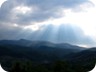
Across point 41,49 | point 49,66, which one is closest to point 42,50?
point 41,49

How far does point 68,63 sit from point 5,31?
3.99ft

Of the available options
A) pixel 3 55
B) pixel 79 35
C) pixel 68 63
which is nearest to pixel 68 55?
pixel 68 63

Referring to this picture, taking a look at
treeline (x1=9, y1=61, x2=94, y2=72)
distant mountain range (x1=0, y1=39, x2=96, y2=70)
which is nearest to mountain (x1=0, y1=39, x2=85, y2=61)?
distant mountain range (x1=0, y1=39, x2=96, y2=70)

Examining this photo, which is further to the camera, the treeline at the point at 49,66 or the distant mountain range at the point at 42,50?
the distant mountain range at the point at 42,50

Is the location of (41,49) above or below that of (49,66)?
above

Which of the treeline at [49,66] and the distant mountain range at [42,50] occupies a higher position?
the distant mountain range at [42,50]

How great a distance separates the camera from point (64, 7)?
4301 millimetres

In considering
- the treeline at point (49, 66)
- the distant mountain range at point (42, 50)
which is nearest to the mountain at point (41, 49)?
the distant mountain range at point (42, 50)

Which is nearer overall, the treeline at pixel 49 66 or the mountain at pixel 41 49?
the treeline at pixel 49 66

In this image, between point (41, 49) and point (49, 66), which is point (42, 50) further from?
point (49, 66)

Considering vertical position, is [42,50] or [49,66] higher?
[42,50]

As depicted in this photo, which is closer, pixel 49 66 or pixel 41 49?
pixel 49 66

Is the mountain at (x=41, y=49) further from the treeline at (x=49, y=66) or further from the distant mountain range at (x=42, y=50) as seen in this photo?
the treeline at (x=49, y=66)

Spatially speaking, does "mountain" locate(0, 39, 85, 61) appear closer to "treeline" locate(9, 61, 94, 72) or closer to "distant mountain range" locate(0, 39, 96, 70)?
"distant mountain range" locate(0, 39, 96, 70)
